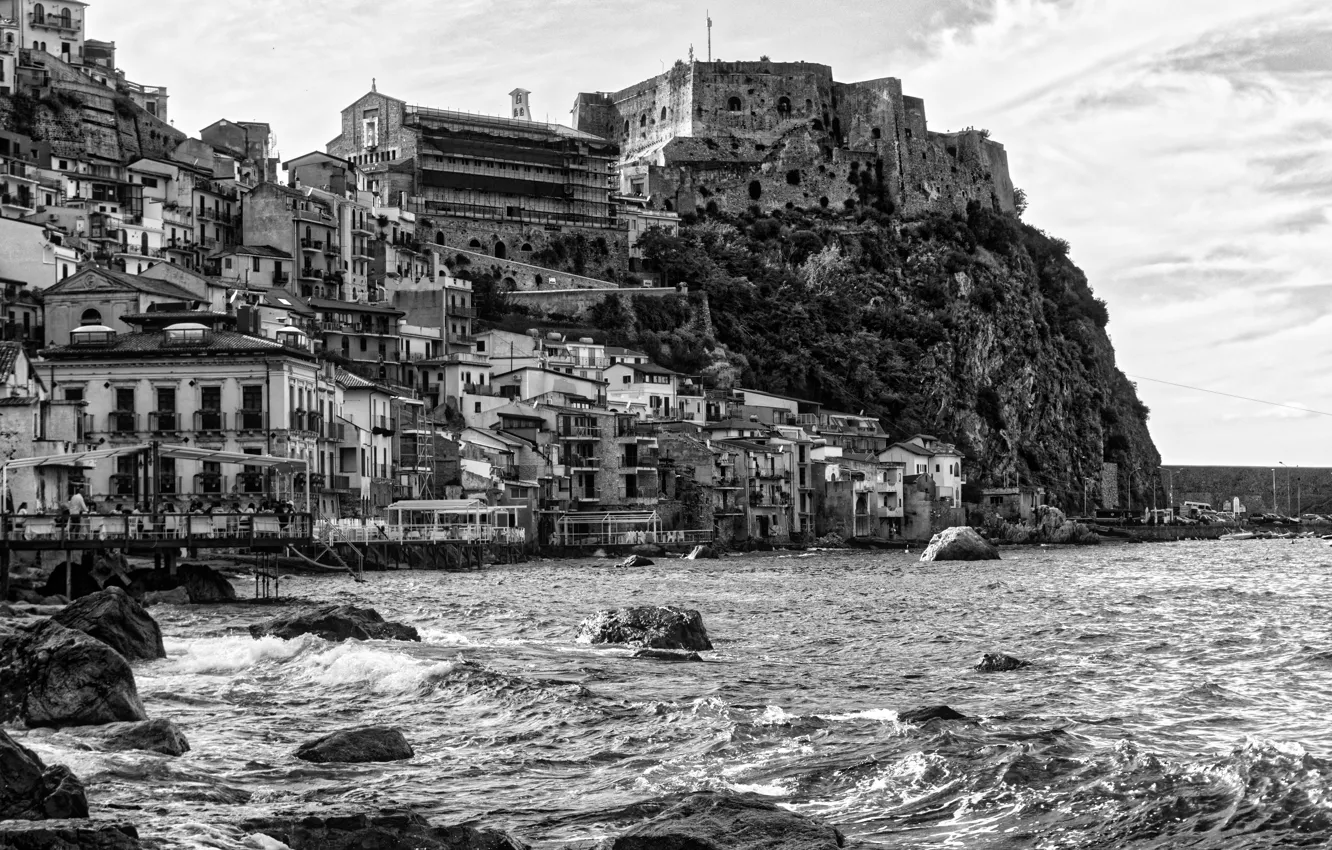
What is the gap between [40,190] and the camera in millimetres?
95188

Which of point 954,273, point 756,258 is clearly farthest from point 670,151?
point 954,273

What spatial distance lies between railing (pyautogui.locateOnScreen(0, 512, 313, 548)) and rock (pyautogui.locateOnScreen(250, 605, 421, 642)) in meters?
12.2

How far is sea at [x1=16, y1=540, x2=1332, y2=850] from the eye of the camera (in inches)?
605

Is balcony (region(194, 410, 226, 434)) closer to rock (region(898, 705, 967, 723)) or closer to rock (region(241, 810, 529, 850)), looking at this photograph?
rock (region(898, 705, 967, 723))

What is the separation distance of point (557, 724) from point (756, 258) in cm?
12522

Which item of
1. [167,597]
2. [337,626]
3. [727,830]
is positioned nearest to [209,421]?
[167,597]

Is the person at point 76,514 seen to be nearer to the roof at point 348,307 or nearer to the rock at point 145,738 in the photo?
the rock at point 145,738

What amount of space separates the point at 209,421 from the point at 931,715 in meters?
41.6

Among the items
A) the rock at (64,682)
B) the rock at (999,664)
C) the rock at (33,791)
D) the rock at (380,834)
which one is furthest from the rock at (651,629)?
the rock at (33,791)

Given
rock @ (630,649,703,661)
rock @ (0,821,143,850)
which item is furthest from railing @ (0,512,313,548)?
rock @ (0,821,143,850)

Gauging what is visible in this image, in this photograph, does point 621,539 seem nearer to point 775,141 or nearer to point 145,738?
point 145,738

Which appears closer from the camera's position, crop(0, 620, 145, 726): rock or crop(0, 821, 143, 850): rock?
crop(0, 821, 143, 850): rock

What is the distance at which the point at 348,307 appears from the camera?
9281cm

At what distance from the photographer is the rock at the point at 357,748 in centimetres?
1798
